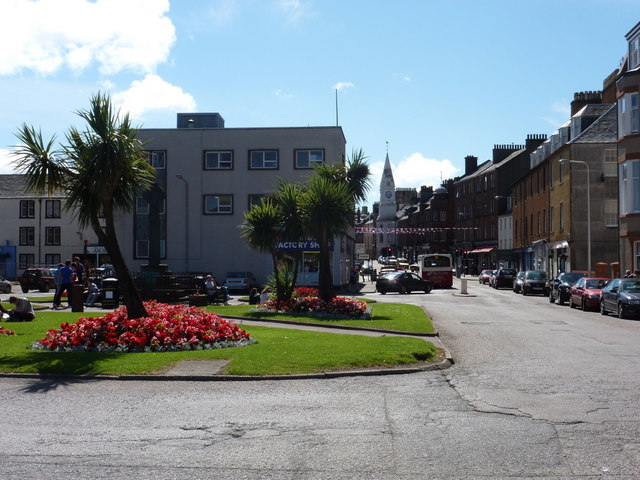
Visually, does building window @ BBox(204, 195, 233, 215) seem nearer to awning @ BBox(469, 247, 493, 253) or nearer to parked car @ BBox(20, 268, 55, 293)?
parked car @ BBox(20, 268, 55, 293)

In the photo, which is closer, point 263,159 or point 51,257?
point 263,159

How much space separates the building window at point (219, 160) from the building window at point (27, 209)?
2485 cm

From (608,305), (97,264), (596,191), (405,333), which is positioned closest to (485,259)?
(596,191)

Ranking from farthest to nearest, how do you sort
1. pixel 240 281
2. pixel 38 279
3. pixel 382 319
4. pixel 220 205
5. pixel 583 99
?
pixel 583 99
pixel 220 205
pixel 38 279
pixel 240 281
pixel 382 319

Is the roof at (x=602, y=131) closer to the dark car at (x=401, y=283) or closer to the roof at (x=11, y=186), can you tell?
the dark car at (x=401, y=283)

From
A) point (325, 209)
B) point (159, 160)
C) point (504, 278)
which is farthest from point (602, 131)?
point (325, 209)

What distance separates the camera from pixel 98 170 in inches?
622

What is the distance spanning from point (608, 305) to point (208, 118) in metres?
46.6

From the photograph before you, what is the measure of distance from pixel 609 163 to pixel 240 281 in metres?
27.1

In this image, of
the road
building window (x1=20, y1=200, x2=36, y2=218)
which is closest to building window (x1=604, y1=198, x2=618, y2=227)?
the road

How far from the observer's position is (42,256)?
237 ft

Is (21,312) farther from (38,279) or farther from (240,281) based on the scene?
(38,279)

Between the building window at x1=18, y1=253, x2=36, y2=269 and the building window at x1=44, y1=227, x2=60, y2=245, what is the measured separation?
6.52ft

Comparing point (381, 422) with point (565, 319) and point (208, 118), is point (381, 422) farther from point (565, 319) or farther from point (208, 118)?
point (208, 118)
